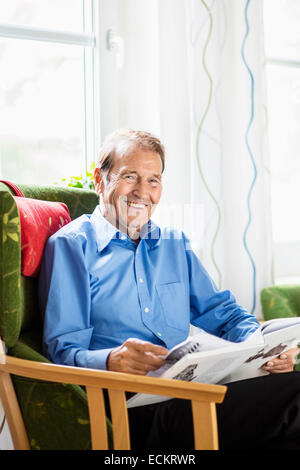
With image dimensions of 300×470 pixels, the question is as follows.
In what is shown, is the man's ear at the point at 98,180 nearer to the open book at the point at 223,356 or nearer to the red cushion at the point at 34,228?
the red cushion at the point at 34,228

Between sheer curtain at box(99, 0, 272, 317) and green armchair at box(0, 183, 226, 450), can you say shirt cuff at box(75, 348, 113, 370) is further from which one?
sheer curtain at box(99, 0, 272, 317)

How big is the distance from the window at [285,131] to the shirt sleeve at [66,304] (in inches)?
66.2

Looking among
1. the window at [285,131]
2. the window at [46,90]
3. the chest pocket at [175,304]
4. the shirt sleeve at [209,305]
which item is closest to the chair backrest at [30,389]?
the chest pocket at [175,304]

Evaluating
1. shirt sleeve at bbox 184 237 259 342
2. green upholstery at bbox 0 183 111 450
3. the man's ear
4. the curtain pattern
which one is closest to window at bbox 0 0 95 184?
the curtain pattern

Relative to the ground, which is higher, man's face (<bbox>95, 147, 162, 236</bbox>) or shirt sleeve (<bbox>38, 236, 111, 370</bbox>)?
man's face (<bbox>95, 147, 162, 236</bbox>)

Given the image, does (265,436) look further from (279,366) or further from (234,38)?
(234,38)

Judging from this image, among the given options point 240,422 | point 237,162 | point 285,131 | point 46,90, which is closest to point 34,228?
point 240,422

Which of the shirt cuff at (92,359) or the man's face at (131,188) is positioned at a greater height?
the man's face at (131,188)

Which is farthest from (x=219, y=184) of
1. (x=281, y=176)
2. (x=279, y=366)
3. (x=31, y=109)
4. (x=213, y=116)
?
(x=279, y=366)

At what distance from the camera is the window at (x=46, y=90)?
2166 millimetres

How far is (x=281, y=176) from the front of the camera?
2773 mm

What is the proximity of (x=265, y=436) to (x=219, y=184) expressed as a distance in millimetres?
1348

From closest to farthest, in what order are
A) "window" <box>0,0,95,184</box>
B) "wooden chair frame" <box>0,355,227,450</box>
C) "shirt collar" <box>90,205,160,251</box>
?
"wooden chair frame" <box>0,355,227,450</box> < "shirt collar" <box>90,205,160,251</box> < "window" <box>0,0,95,184</box>

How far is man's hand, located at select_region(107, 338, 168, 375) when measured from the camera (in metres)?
0.99
